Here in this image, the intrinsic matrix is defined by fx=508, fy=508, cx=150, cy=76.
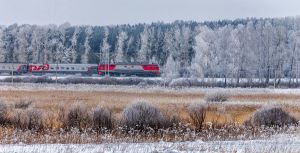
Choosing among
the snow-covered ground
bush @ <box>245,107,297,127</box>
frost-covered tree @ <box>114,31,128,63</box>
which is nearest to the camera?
the snow-covered ground

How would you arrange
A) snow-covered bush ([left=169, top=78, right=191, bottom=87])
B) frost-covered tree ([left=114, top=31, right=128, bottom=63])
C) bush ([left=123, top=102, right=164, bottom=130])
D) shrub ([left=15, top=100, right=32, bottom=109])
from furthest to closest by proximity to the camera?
frost-covered tree ([left=114, top=31, right=128, bottom=63]) → snow-covered bush ([left=169, top=78, right=191, bottom=87]) → shrub ([left=15, top=100, right=32, bottom=109]) → bush ([left=123, top=102, right=164, bottom=130])

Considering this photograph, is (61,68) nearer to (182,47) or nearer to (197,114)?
(182,47)

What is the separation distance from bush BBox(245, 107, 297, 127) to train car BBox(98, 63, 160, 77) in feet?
214

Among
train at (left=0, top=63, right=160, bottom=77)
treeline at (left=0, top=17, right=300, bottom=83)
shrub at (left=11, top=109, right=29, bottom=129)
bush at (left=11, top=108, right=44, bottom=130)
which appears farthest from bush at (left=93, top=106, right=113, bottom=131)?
train at (left=0, top=63, right=160, bottom=77)

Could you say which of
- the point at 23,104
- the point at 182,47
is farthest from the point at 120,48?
the point at 23,104

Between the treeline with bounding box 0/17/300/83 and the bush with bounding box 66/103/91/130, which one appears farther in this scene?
the treeline with bounding box 0/17/300/83

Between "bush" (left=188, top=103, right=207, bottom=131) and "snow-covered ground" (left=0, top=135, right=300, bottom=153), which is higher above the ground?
"snow-covered ground" (left=0, top=135, right=300, bottom=153)

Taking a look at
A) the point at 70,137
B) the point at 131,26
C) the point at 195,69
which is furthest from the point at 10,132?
the point at 131,26

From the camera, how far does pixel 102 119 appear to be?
23.5 meters

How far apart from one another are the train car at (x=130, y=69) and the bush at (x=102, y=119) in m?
66.4

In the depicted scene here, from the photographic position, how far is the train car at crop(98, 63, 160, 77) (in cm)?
9062

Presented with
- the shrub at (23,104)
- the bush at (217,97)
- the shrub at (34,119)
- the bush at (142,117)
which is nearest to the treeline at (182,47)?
the bush at (217,97)

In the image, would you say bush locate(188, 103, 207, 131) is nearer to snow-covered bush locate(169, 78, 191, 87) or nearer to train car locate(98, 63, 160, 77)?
snow-covered bush locate(169, 78, 191, 87)

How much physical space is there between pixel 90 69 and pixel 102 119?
2831 inches
